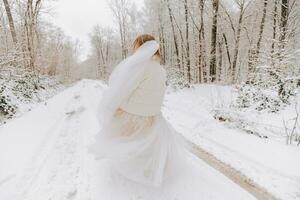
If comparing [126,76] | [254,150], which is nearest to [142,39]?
[126,76]

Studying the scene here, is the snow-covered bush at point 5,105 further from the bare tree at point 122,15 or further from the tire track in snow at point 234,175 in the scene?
the bare tree at point 122,15

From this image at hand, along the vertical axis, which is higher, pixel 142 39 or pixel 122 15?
pixel 122 15

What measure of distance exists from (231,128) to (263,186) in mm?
→ 2855

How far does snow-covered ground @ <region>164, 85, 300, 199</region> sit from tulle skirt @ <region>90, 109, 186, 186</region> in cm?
136

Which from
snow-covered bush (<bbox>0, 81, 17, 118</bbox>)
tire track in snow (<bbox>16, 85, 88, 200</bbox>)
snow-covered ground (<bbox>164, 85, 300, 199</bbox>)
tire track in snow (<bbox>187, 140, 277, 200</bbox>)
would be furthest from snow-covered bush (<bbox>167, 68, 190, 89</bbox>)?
tire track in snow (<bbox>187, 140, 277, 200</bbox>)

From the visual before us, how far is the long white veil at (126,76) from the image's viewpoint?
11.0 feet

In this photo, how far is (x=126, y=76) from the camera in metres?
3.36

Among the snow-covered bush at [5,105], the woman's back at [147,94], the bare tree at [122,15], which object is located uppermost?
the bare tree at [122,15]

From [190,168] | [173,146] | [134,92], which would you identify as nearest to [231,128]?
[190,168]

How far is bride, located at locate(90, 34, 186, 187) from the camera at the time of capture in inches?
134


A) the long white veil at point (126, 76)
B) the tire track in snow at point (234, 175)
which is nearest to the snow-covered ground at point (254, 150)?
the tire track in snow at point (234, 175)

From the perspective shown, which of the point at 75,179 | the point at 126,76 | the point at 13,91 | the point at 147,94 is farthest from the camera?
the point at 13,91

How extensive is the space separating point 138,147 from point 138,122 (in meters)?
0.37

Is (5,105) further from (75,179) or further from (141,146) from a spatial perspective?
(141,146)
